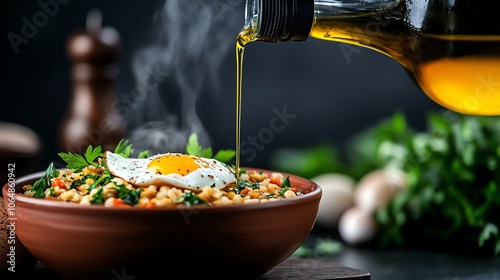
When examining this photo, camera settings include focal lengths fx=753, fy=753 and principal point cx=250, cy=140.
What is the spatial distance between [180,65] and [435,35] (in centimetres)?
174

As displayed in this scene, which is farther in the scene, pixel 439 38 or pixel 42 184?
pixel 439 38

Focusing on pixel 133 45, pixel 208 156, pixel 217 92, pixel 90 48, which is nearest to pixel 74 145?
pixel 90 48

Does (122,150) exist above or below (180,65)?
below

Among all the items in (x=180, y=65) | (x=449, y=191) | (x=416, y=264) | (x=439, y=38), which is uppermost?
(x=439, y=38)

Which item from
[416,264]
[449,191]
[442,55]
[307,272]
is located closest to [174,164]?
[307,272]

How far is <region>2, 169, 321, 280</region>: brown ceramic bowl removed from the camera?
112 cm

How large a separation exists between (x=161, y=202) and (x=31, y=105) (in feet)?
6.57

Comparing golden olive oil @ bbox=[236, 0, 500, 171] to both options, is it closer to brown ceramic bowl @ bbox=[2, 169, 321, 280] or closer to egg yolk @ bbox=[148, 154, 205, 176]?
egg yolk @ bbox=[148, 154, 205, 176]

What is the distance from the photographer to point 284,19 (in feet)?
4.28

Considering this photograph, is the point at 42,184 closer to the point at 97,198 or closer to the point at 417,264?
the point at 97,198

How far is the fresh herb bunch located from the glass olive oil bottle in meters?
0.77

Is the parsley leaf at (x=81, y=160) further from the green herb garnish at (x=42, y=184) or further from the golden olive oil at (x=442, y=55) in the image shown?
the golden olive oil at (x=442, y=55)

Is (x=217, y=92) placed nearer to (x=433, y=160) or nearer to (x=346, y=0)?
(x=433, y=160)

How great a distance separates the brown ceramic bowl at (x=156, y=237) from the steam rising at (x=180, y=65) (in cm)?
153
